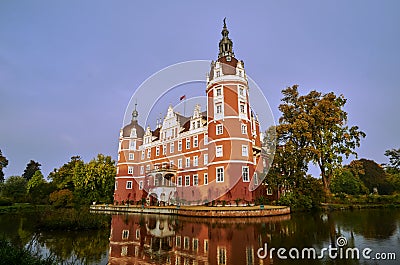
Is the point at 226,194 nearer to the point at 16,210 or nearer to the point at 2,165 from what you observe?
the point at 16,210

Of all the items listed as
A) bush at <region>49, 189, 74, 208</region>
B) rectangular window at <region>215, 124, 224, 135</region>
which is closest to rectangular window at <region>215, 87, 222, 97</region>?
rectangular window at <region>215, 124, 224, 135</region>

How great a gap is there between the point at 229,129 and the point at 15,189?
3639 centimetres

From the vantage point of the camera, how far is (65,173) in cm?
4072

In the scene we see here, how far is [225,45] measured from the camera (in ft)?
104

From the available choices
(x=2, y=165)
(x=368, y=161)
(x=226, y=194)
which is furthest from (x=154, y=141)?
(x=368, y=161)

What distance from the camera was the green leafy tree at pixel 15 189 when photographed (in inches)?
1472

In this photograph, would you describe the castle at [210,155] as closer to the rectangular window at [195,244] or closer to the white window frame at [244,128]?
the white window frame at [244,128]

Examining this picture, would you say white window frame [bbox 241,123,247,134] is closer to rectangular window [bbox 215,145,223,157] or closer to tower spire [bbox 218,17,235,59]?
rectangular window [bbox 215,145,223,157]

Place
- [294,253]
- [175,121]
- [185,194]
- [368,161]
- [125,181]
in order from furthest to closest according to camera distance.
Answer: [368,161]
[125,181]
[175,121]
[185,194]
[294,253]

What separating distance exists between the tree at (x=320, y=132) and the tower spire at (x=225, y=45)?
10116 millimetres

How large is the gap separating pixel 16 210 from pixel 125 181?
14.0m

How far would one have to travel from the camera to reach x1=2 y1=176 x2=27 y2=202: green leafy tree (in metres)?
37.4

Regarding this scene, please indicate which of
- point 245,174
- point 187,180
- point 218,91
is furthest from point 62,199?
point 218,91

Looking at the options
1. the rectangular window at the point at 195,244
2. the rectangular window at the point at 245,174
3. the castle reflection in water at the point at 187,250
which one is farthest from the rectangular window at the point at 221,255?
the rectangular window at the point at 245,174
